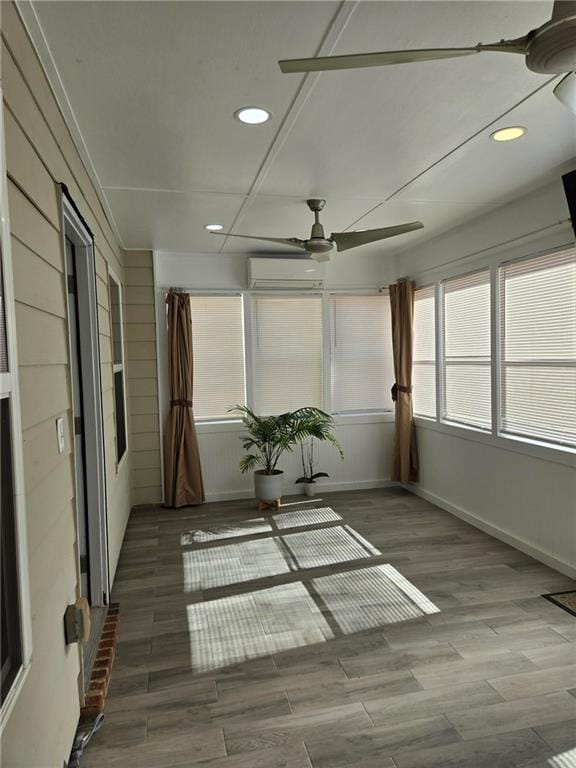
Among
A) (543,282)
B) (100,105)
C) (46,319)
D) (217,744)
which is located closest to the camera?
(46,319)

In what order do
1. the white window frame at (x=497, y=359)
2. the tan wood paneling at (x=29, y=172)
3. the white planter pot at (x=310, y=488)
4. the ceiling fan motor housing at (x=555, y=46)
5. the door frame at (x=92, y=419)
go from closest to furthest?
the ceiling fan motor housing at (x=555, y=46), the tan wood paneling at (x=29, y=172), the door frame at (x=92, y=419), the white window frame at (x=497, y=359), the white planter pot at (x=310, y=488)

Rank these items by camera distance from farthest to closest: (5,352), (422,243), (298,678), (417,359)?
(417,359) → (422,243) → (298,678) → (5,352)

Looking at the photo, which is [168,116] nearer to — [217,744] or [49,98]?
[49,98]

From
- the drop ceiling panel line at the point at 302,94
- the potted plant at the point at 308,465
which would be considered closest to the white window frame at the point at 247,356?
the potted plant at the point at 308,465

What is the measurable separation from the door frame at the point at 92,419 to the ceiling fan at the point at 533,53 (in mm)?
1993

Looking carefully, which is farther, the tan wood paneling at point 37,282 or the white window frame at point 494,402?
the white window frame at point 494,402

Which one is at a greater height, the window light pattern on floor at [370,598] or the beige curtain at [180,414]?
the beige curtain at [180,414]

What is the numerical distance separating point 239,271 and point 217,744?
428 centimetres

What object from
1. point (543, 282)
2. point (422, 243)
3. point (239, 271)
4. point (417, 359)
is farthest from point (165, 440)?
point (543, 282)

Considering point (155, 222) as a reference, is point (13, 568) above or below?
below

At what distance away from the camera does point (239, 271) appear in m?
5.26

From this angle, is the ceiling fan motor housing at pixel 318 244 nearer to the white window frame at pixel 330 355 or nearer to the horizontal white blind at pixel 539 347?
the horizontal white blind at pixel 539 347

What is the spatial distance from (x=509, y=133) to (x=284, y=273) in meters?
2.88

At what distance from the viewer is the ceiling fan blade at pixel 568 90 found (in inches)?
59.4
